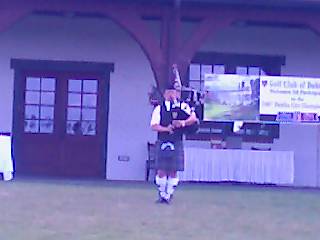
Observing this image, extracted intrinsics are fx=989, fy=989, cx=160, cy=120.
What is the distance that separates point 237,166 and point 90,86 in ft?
12.3

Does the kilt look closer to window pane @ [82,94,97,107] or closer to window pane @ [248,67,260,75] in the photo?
Answer: window pane @ [82,94,97,107]

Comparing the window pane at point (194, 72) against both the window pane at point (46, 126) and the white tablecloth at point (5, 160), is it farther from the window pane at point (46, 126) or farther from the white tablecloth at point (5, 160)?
the white tablecloth at point (5, 160)

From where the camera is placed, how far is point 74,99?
2092cm

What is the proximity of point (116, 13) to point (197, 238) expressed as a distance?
7727 millimetres

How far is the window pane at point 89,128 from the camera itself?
20922 mm

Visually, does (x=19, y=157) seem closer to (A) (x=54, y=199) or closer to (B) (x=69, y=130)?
(B) (x=69, y=130)

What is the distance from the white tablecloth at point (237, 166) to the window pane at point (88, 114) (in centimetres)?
254

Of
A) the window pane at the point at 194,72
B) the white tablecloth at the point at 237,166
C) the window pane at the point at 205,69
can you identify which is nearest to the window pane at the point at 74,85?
the window pane at the point at 194,72

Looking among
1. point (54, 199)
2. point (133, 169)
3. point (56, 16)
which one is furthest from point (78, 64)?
point (54, 199)

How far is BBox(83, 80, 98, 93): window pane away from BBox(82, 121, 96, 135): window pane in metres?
0.68

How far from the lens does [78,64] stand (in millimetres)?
20547

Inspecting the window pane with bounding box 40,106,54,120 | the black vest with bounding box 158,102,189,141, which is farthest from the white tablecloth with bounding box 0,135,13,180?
the black vest with bounding box 158,102,189,141

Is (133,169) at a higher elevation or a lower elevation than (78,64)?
lower

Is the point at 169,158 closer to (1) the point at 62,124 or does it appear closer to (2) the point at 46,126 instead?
(1) the point at 62,124
